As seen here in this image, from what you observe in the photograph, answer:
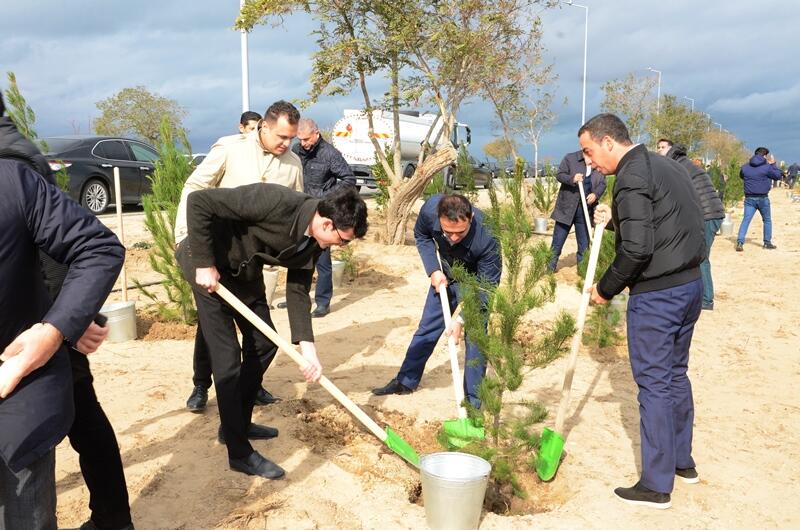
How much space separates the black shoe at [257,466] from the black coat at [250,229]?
686mm

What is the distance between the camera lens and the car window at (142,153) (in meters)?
11.9

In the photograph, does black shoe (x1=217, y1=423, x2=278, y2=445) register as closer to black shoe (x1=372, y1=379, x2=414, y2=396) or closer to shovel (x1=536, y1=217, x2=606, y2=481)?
black shoe (x1=372, y1=379, x2=414, y2=396)

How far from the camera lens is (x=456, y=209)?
3604 mm

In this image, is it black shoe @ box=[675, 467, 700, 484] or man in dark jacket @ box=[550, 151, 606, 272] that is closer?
black shoe @ box=[675, 467, 700, 484]

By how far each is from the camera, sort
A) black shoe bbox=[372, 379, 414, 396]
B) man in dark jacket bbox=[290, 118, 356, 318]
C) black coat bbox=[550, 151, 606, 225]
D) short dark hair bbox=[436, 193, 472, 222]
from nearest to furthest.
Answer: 1. short dark hair bbox=[436, 193, 472, 222]
2. black shoe bbox=[372, 379, 414, 396]
3. man in dark jacket bbox=[290, 118, 356, 318]
4. black coat bbox=[550, 151, 606, 225]

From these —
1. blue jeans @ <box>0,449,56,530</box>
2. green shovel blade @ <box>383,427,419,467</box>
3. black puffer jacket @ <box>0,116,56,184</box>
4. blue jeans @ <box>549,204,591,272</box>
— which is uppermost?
black puffer jacket @ <box>0,116,56,184</box>

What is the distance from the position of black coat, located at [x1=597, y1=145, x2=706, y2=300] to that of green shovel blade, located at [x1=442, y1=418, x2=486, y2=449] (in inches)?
42.1

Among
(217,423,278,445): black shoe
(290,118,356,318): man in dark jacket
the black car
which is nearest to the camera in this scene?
(217,423,278,445): black shoe

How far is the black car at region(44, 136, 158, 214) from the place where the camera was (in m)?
10.7

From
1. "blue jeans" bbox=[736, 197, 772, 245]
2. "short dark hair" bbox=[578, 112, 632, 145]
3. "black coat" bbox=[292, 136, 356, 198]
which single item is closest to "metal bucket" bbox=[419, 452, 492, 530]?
"short dark hair" bbox=[578, 112, 632, 145]

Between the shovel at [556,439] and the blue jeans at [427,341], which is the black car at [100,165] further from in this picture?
the shovel at [556,439]

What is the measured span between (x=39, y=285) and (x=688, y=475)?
3.25 meters

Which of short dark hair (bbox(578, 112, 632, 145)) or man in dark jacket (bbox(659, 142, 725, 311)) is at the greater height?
short dark hair (bbox(578, 112, 632, 145))

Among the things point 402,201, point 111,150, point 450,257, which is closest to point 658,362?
point 450,257
